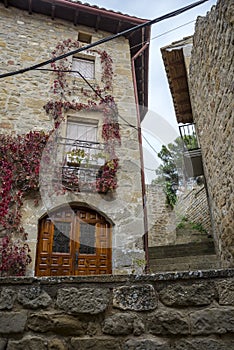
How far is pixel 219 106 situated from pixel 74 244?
11.1 feet

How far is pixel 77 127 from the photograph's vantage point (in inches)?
262

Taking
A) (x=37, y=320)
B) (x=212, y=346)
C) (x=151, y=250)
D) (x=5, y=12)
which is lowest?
(x=212, y=346)

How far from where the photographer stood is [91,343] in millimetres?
1367

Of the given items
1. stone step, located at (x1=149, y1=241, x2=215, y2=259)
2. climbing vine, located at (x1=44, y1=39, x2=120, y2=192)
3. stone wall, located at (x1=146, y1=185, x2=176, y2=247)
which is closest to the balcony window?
climbing vine, located at (x1=44, y1=39, x2=120, y2=192)

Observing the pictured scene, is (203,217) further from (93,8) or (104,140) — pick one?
(93,8)

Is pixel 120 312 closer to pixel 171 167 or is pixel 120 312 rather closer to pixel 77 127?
pixel 77 127

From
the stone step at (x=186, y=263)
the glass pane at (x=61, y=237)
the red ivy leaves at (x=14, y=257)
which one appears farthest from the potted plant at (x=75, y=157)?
the stone step at (x=186, y=263)

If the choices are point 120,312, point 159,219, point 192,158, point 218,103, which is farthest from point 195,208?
point 120,312

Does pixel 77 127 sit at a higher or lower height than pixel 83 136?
higher

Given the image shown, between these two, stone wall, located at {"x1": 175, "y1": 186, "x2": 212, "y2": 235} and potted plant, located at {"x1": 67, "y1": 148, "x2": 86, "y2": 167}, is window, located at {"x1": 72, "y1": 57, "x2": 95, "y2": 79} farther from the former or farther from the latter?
stone wall, located at {"x1": 175, "y1": 186, "x2": 212, "y2": 235}

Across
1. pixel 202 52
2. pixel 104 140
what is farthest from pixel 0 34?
pixel 202 52

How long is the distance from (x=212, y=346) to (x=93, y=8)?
8212 millimetres

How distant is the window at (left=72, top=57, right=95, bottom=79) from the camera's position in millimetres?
7457

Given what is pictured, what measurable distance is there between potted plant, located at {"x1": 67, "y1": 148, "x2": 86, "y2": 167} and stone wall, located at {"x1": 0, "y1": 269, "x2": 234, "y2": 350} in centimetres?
451
